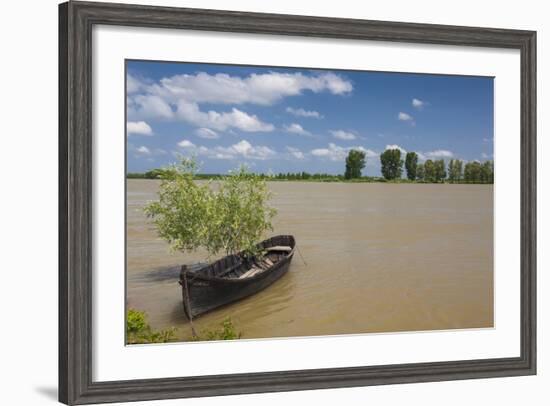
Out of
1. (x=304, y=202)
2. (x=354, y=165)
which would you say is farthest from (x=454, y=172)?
(x=304, y=202)

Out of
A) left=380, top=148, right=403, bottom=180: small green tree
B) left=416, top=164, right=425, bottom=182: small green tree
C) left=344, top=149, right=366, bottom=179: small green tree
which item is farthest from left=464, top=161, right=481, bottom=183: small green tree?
left=344, top=149, right=366, bottom=179: small green tree

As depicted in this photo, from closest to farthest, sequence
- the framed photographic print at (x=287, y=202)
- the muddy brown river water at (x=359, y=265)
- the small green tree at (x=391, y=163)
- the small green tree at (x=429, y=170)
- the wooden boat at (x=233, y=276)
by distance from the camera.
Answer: the framed photographic print at (x=287, y=202) < the muddy brown river water at (x=359, y=265) < the wooden boat at (x=233, y=276) < the small green tree at (x=391, y=163) < the small green tree at (x=429, y=170)

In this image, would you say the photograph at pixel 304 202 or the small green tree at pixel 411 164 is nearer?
the photograph at pixel 304 202

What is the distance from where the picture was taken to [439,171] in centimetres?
557

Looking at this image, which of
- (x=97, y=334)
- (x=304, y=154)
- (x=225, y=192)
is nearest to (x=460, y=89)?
(x=304, y=154)

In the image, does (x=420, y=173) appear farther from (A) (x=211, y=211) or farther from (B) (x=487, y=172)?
(A) (x=211, y=211)

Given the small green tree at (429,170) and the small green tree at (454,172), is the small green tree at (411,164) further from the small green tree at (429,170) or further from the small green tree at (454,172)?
the small green tree at (454,172)

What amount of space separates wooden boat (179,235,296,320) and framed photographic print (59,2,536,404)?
0.01 m

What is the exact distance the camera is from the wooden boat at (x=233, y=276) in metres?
5.09

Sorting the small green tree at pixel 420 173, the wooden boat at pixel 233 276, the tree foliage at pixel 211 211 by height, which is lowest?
the wooden boat at pixel 233 276

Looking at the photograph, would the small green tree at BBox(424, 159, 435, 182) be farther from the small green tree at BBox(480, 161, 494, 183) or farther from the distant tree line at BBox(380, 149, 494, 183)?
the small green tree at BBox(480, 161, 494, 183)

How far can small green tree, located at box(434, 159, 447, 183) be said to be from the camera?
18.2 feet

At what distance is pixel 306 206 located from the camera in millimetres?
5270

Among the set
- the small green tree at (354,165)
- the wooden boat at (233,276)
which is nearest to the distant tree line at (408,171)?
the small green tree at (354,165)
